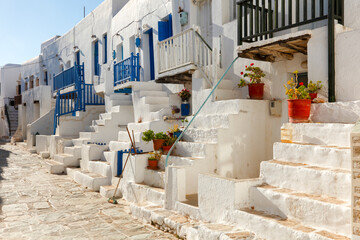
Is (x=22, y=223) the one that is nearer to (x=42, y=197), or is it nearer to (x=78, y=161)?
(x=42, y=197)

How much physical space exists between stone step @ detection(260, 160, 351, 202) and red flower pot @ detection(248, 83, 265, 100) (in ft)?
9.01

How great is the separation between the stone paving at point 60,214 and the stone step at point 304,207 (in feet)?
5.64

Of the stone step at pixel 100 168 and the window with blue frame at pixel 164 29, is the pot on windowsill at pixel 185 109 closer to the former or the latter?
the stone step at pixel 100 168

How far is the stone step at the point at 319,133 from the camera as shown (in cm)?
479

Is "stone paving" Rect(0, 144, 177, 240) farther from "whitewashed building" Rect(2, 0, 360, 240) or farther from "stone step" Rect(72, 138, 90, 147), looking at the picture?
"stone step" Rect(72, 138, 90, 147)

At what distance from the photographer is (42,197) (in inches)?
326

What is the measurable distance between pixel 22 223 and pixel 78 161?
18.8 feet

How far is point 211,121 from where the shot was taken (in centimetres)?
738

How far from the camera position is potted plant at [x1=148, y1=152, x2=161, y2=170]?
7406mm

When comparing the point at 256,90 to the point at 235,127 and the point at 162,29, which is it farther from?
the point at 162,29

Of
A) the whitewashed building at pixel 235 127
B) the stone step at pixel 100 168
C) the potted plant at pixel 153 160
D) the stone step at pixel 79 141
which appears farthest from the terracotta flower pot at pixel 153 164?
the stone step at pixel 79 141

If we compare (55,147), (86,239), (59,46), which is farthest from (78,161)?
(59,46)

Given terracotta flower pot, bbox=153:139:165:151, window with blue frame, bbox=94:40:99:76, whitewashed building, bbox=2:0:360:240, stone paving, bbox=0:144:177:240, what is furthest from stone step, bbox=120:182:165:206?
window with blue frame, bbox=94:40:99:76

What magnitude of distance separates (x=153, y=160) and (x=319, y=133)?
11.9ft
